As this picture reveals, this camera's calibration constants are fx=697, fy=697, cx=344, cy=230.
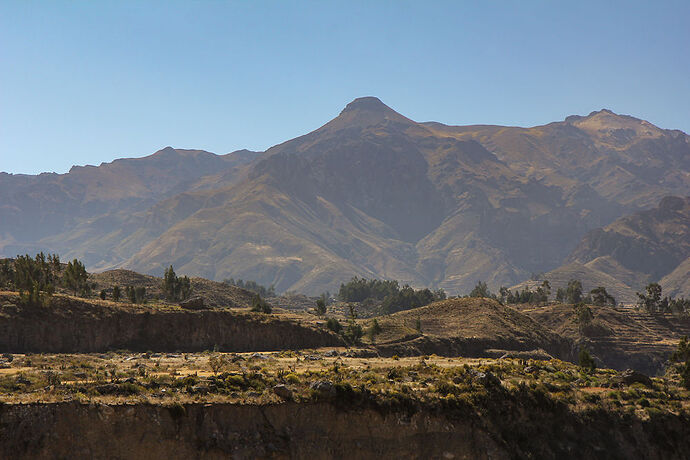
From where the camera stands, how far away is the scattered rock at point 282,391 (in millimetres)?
43531

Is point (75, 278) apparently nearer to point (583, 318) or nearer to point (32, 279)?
point (32, 279)

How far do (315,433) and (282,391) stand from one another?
3.29 meters

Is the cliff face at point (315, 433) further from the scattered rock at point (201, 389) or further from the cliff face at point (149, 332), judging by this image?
the cliff face at point (149, 332)

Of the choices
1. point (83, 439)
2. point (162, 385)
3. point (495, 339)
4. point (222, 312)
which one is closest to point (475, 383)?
point (162, 385)

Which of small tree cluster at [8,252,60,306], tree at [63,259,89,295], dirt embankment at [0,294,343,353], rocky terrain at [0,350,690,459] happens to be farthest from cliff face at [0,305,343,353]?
tree at [63,259,89,295]

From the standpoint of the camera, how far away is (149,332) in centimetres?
7462

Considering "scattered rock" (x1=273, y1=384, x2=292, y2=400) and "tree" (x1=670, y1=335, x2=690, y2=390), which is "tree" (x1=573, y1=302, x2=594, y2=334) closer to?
"tree" (x1=670, y1=335, x2=690, y2=390)

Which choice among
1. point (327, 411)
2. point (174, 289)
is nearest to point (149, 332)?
point (327, 411)

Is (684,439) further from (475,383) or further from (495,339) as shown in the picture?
(495,339)

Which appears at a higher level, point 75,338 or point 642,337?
point 75,338

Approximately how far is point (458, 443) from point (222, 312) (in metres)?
41.0

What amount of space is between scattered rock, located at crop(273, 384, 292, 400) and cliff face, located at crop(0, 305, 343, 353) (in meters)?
33.4

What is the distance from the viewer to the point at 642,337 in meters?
153

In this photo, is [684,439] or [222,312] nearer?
[684,439]
